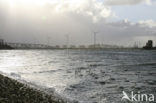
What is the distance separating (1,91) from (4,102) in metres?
3.03

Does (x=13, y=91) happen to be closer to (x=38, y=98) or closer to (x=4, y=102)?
(x=38, y=98)

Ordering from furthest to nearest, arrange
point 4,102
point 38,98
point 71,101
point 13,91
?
1. point 71,101
2. point 13,91
3. point 38,98
4. point 4,102

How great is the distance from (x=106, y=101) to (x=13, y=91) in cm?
797

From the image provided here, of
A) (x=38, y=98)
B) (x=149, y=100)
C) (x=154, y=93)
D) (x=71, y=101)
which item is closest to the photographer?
(x=38, y=98)

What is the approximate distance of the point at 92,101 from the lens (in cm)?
1892

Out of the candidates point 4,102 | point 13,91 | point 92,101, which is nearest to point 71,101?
point 92,101

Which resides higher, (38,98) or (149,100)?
(38,98)

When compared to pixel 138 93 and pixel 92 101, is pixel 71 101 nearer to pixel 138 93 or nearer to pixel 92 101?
pixel 92 101

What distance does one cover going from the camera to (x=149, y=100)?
19422mm

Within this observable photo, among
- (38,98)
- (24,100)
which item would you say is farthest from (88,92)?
(24,100)

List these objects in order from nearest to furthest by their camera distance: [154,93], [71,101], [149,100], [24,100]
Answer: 1. [24,100]
2. [71,101]
3. [149,100]
4. [154,93]

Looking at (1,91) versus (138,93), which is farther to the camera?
(138,93)

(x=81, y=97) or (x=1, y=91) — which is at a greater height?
(x=1, y=91)

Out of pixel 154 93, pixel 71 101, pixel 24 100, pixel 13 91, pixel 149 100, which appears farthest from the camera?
pixel 154 93
